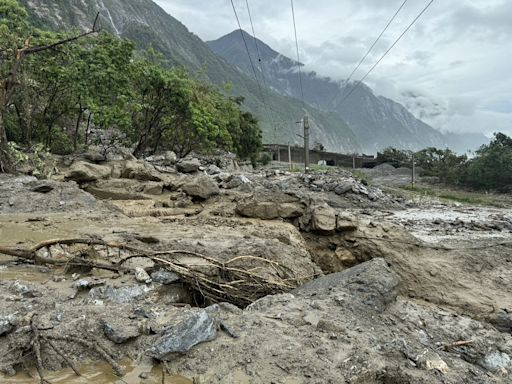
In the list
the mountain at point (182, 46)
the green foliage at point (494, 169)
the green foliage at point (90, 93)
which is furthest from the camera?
the mountain at point (182, 46)

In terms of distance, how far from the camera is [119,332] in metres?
3.17

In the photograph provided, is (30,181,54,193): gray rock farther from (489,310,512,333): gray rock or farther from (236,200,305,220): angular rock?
(489,310,512,333): gray rock

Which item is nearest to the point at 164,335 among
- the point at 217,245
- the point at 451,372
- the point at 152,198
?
the point at 451,372

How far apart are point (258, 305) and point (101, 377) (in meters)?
1.47

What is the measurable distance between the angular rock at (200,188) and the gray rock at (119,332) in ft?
24.4

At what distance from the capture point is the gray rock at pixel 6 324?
10.2ft

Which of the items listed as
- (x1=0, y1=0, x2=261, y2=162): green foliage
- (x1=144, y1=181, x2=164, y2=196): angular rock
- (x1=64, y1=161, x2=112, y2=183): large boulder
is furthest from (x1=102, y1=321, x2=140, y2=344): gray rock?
(x1=0, y1=0, x2=261, y2=162): green foliage

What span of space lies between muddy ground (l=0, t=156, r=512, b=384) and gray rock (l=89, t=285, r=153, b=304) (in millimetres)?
12

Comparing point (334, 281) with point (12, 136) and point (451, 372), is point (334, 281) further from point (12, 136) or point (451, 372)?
point (12, 136)

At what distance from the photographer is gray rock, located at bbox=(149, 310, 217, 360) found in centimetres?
302

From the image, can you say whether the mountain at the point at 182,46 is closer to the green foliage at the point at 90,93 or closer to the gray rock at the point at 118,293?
the green foliage at the point at 90,93

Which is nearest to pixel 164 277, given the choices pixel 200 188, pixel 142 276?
pixel 142 276

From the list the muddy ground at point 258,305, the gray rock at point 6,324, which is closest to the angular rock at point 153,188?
the muddy ground at point 258,305

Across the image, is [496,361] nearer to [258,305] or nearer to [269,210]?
[258,305]
